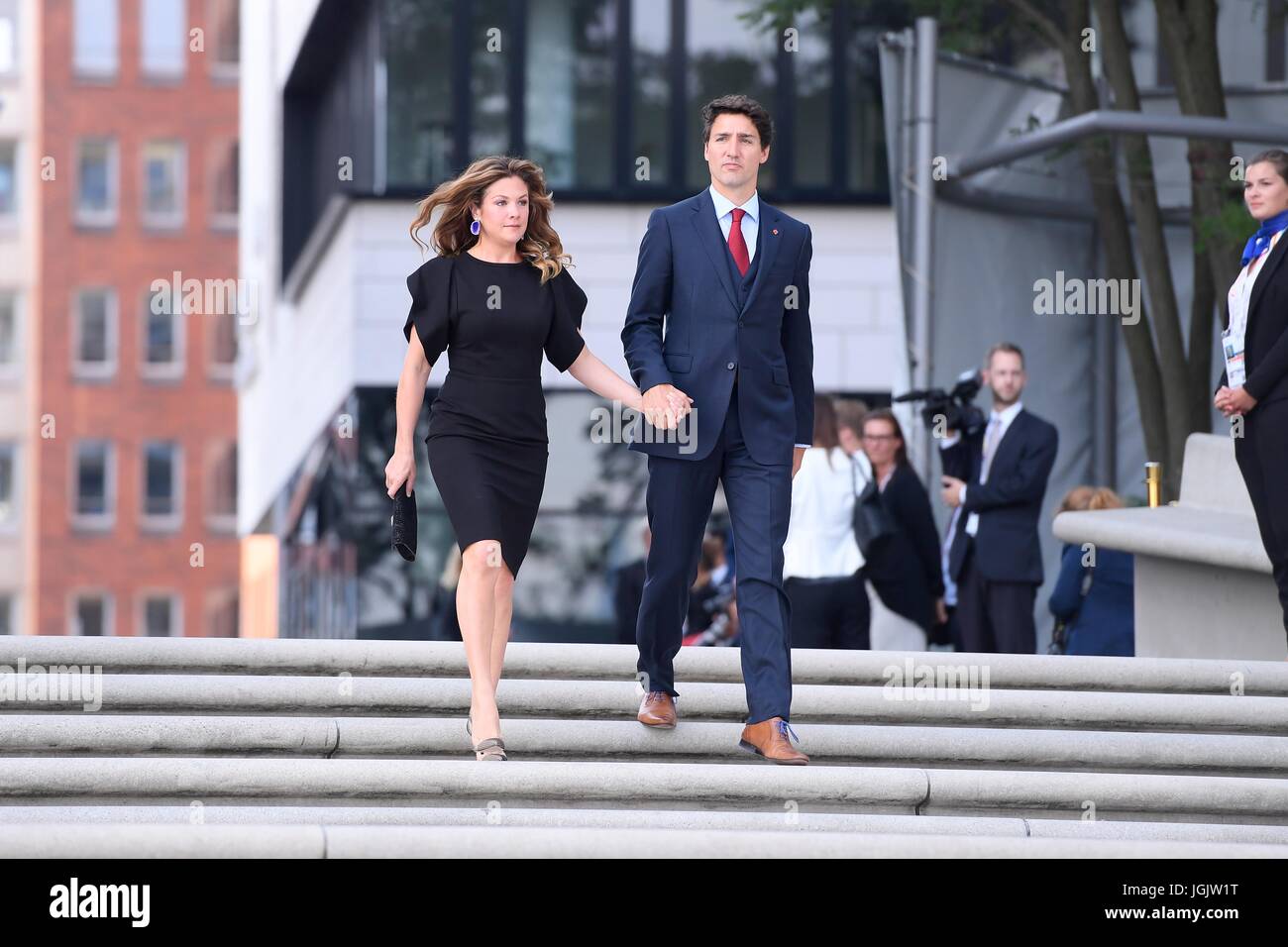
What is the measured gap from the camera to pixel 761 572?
8398mm

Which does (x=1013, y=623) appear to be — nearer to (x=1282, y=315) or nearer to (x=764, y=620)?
(x=1282, y=315)

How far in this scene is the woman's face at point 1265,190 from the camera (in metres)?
9.94

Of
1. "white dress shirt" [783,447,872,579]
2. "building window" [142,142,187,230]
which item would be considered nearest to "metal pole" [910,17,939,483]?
"white dress shirt" [783,447,872,579]

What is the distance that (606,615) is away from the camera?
23281 millimetres

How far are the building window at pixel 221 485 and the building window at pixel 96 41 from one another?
10082 millimetres

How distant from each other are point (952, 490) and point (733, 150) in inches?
194

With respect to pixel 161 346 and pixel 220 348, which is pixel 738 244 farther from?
pixel 161 346

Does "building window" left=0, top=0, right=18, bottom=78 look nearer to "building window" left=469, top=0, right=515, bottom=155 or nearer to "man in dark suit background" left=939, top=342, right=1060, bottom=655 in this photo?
"building window" left=469, top=0, right=515, bottom=155

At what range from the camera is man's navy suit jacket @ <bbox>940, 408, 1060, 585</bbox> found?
12555 millimetres

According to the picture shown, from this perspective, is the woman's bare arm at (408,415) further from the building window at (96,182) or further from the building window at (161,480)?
the building window at (96,182)

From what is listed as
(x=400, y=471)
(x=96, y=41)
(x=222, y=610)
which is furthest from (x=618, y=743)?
(x=96, y=41)

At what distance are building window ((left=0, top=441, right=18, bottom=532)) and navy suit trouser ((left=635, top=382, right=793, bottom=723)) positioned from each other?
5838 cm
